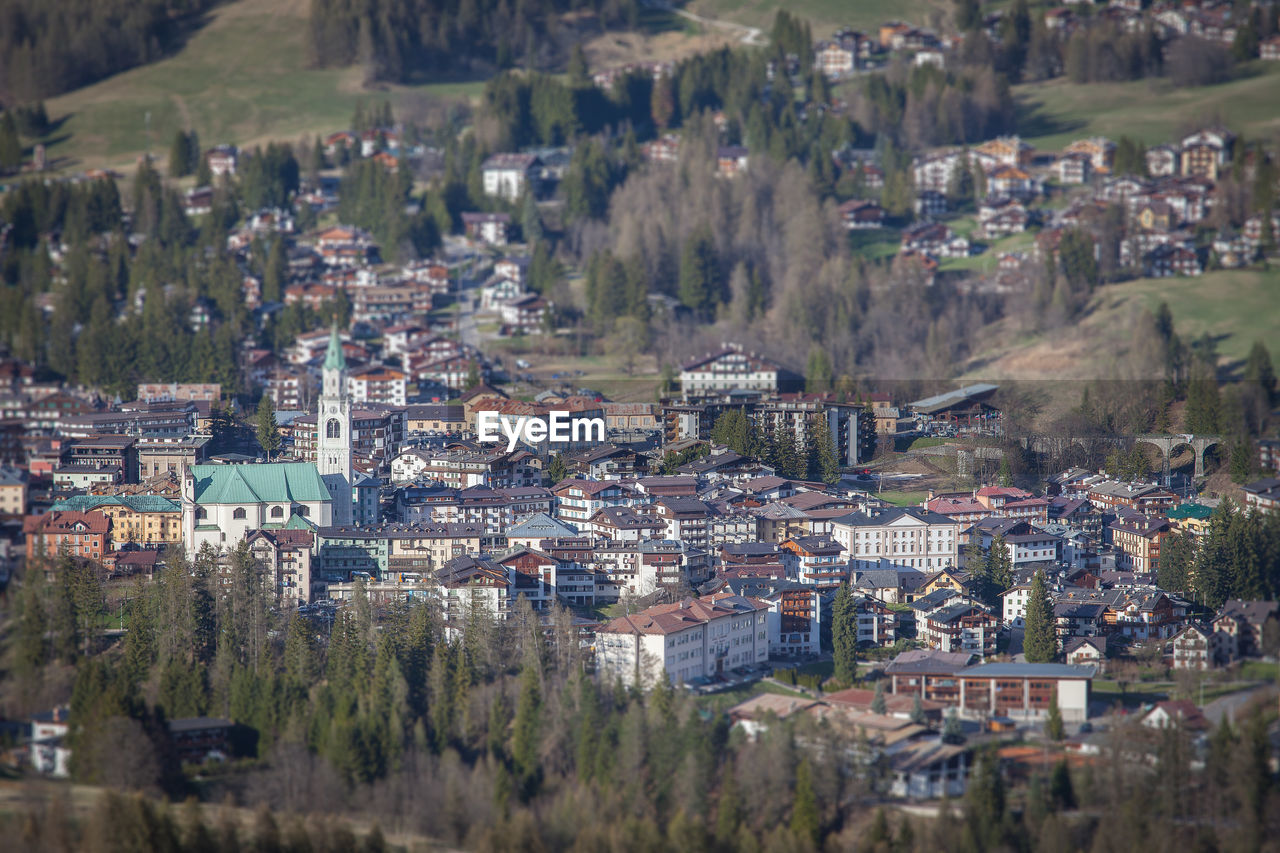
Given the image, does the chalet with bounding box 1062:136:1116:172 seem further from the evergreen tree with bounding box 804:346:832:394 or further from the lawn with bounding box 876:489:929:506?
the lawn with bounding box 876:489:929:506

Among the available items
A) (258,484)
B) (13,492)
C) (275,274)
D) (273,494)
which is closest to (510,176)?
(275,274)

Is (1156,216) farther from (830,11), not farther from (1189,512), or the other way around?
(830,11)

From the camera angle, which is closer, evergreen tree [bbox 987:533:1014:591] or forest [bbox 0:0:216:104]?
evergreen tree [bbox 987:533:1014:591]


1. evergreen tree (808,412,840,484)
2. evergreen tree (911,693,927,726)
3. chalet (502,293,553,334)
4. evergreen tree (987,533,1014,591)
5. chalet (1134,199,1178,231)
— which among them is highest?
chalet (1134,199,1178,231)

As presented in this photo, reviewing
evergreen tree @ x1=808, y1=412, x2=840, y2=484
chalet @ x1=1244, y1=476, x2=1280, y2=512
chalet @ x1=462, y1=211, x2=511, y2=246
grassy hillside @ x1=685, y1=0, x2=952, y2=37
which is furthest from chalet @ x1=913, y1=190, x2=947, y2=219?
chalet @ x1=1244, y1=476, x2=1280, y2=512

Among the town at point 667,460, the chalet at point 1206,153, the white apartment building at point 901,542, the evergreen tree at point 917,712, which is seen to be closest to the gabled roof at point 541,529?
the town at point 667,460

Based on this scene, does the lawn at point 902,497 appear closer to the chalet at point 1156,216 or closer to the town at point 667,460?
the town at point 667,460
